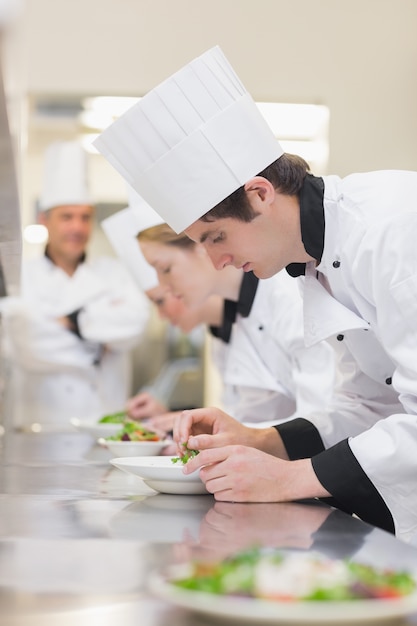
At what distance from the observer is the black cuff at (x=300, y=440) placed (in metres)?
1.79

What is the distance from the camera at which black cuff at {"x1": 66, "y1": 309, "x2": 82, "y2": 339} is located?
3859mm

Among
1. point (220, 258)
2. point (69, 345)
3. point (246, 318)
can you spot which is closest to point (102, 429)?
point (246, 318)

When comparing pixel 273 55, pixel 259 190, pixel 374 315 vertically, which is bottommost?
pixel 374 315

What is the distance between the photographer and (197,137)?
1.64 meters

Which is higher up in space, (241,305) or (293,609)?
(241,305)

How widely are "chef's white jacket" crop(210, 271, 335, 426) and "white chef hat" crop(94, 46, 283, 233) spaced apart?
84cm

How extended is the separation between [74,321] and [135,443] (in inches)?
76.6

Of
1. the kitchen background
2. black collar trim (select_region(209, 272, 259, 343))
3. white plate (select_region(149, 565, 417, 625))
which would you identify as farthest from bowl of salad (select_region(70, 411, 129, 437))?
the kitchen background

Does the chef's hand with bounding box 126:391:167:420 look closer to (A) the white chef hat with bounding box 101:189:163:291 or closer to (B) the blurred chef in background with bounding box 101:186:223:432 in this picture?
(B) the blurred chef in background with bounding box 101:186:223:432

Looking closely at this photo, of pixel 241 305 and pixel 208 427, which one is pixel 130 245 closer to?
pixel 241 305

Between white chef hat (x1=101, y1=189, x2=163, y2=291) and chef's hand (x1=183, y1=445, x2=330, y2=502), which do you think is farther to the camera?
white chef hat (x1=101, y1=189, x2=163, y2=291)

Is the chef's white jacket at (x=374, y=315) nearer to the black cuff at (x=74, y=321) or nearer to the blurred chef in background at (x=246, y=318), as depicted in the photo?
the blurred chef in background at (x=246, y=318)

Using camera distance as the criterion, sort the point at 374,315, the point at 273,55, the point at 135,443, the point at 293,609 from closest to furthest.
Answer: the point at 293,609, the point at 374,315, the point at 135,443, the point at 273,55

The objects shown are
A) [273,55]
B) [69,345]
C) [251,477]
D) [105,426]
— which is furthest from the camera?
[273,55]
